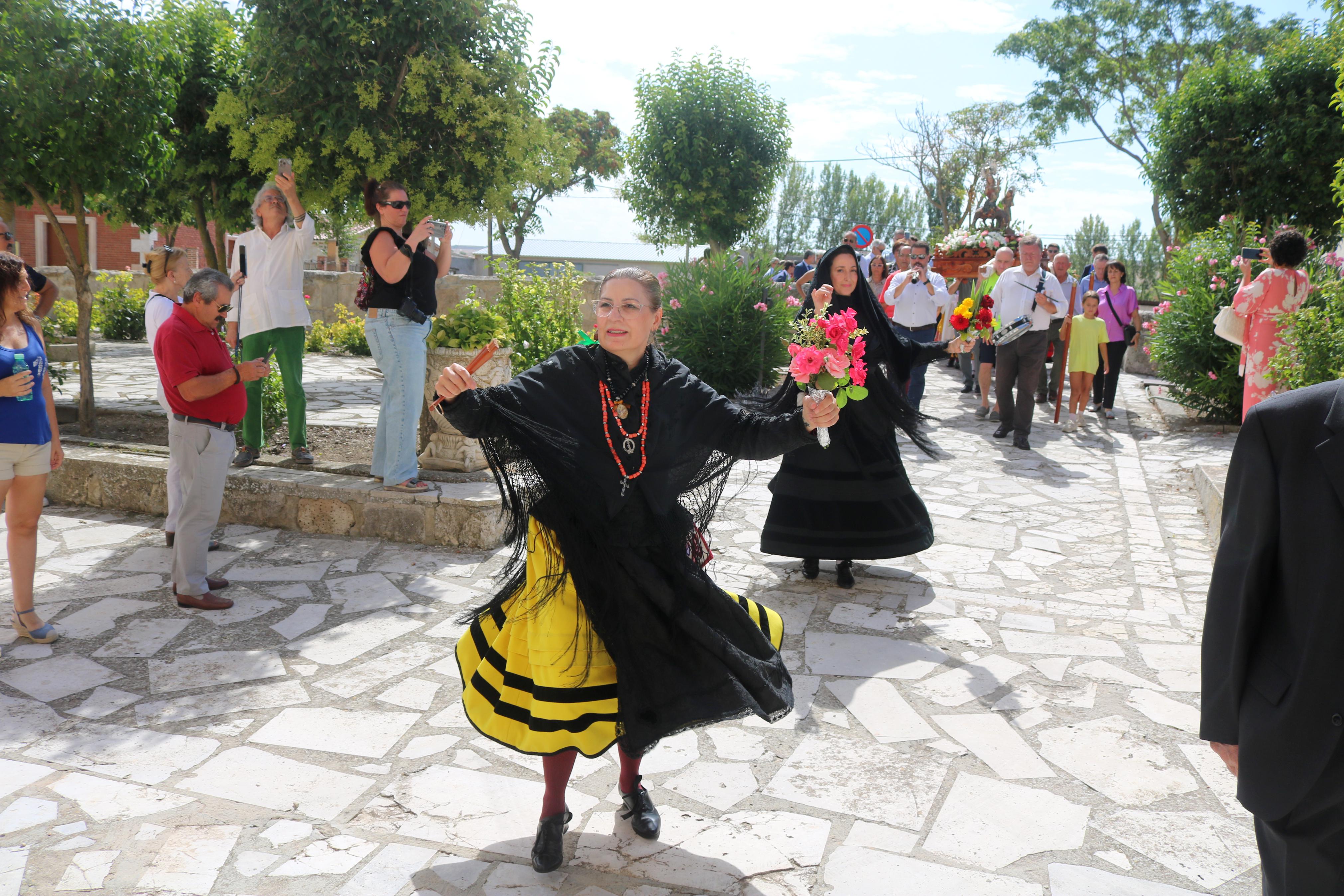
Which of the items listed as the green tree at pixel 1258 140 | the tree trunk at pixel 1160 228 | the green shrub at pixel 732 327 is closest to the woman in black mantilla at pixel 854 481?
the green shrub at pixel 732 327

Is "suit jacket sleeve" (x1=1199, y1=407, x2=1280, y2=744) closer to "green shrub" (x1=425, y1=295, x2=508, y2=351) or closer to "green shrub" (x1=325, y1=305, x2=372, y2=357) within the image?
"green shrub" (x1=425, y1=295, x2=508, y2=351)

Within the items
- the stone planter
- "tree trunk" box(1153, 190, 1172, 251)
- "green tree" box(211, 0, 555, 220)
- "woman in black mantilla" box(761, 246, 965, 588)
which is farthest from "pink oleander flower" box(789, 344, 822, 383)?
"tree trunk" box(1153, 190, 1172, 251)

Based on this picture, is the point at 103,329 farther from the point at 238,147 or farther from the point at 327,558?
the point at 327,558

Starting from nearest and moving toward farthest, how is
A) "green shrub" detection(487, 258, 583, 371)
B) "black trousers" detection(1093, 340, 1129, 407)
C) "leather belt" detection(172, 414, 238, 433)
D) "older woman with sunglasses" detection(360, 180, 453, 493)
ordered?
"leather belt" detection(172, 414, 238, 433) → "older woman with sunglasses" detection(360, 180, 453, 493) → "green shrub" detection(487, 258, 583, 371) → "black trousers" detection(1093, 340, 1129, 407)

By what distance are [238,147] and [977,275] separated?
381 inches

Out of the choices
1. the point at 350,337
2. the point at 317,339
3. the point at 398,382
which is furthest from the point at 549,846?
the point at 317,339

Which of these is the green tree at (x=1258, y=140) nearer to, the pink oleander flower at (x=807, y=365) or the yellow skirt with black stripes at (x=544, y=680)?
the pink oleander flower at (x=807, y=365)

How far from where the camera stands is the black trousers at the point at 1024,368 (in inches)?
411

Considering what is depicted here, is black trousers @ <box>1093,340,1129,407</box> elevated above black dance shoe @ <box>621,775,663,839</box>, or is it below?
above

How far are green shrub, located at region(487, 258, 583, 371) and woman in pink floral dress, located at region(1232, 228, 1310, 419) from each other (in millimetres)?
5376

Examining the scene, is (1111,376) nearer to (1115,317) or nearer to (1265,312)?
(1115,317)

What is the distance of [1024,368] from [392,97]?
678 cm

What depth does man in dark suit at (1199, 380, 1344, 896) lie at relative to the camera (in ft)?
6.33

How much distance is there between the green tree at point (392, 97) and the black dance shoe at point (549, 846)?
5570mm
